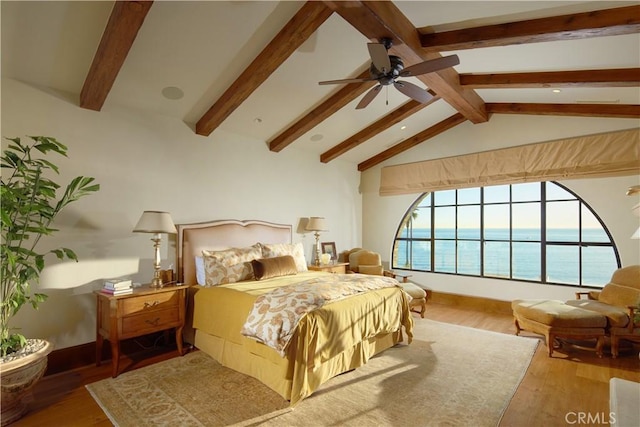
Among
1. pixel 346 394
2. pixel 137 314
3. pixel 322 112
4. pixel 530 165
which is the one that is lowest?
pixel 346 394

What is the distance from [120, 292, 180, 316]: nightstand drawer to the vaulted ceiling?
81.2 inches

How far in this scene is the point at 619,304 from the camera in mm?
3736

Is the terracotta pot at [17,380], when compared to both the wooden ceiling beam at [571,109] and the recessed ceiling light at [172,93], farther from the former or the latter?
the wooden ceiling beam at [571,109]

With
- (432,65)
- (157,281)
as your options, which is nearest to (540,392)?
(432,65)

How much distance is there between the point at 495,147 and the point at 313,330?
458 cm

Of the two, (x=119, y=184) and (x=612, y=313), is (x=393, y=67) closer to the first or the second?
(x=119, y=184)

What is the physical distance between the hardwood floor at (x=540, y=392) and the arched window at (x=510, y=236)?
57.2 inches

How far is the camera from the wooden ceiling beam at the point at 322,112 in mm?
4078

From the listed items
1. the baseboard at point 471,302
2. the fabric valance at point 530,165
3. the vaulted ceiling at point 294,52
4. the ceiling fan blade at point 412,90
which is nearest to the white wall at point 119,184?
the vaulted ceiling at point 294,52

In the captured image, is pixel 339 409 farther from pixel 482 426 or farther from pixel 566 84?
pixel 566 84

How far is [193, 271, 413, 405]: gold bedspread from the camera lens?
2584mm

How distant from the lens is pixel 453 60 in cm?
259

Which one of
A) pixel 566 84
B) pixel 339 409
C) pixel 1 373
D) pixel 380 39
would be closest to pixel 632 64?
pixel 566 84

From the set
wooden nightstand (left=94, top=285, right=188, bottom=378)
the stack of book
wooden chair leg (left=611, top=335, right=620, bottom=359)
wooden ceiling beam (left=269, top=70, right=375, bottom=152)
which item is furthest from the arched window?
the stack of book
